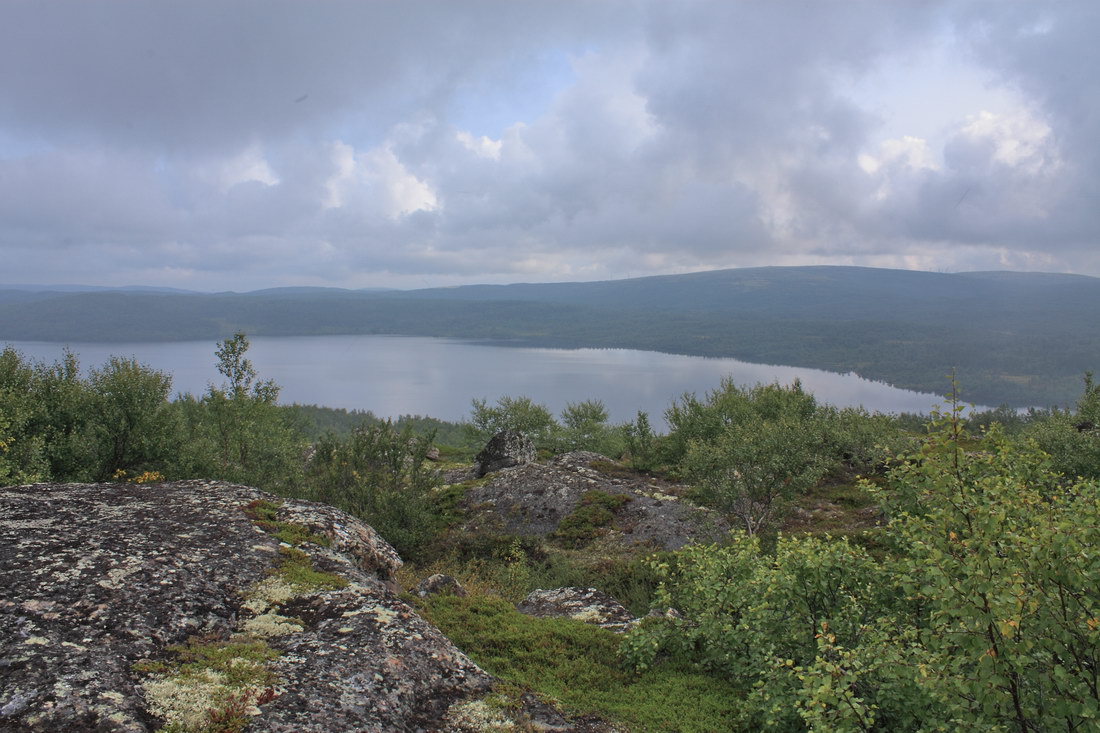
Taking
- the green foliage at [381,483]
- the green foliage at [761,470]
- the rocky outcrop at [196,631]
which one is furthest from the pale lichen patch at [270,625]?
the green foliage at [761,470]

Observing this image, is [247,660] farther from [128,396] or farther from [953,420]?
[128,396]

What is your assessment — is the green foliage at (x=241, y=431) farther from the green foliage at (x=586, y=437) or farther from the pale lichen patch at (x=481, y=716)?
the green foliage at (x=586, y=437)

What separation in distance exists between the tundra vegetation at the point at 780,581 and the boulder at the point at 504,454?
13693 millimetres

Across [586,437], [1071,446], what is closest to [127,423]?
[1071,446]

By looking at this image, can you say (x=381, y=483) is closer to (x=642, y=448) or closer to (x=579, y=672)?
(x=579, y=672)

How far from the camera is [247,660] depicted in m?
6.30

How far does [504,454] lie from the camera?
37.7 metres

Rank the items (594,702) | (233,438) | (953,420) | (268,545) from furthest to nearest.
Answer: (233,438), (268,545), (594,702), (953,420)

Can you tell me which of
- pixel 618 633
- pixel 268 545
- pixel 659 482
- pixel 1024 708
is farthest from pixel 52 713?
pixel 659 482

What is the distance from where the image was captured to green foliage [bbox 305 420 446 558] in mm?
22250

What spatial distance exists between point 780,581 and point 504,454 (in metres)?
31.5

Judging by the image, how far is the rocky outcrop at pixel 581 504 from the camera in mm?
25391

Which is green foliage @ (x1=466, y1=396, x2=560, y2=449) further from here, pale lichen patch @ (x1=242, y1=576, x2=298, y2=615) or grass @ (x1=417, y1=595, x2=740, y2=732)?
pale lichen patch @ (x1=242, y1=576, x2=298, y2=615)

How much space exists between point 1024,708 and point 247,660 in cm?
744
